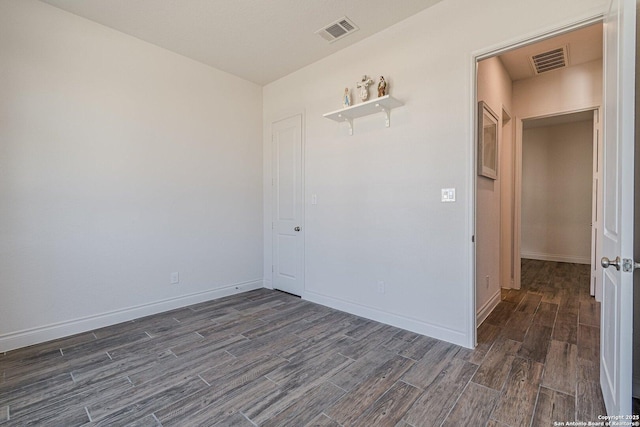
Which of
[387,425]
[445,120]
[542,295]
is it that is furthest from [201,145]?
[542,295]

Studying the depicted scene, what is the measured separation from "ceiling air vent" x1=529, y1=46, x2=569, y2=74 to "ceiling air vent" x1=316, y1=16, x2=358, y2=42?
2.24 metres

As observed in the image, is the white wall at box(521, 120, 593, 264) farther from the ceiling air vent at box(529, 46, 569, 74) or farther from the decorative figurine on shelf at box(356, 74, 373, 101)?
the decorative figurine on shelf at box(356, 74, 373, 101)

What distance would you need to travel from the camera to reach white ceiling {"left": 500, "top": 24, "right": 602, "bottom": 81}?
9.93 feet

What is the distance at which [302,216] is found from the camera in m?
3.81

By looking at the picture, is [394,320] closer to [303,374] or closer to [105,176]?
[303,374]

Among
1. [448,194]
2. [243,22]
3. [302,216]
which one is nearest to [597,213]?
[448,194]

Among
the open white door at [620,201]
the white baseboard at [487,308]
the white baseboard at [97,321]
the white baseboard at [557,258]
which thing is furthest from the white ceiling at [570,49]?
the white baseboard at [97,321]

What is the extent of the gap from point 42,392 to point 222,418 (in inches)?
48.9

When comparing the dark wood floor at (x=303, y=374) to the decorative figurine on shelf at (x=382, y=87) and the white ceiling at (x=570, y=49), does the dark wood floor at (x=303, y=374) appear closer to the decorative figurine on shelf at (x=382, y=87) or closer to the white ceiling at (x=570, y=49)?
the decorative figurine on shelf at (x=382, y=87)

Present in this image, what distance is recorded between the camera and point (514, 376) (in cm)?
203

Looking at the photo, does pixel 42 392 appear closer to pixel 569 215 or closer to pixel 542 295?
pixel 542 295

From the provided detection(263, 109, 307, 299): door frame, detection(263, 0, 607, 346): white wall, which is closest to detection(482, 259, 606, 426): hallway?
detection(263, 0, 607, 346): white wall

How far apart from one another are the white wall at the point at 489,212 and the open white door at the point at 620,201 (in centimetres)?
135

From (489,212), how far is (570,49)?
6.58 feet
